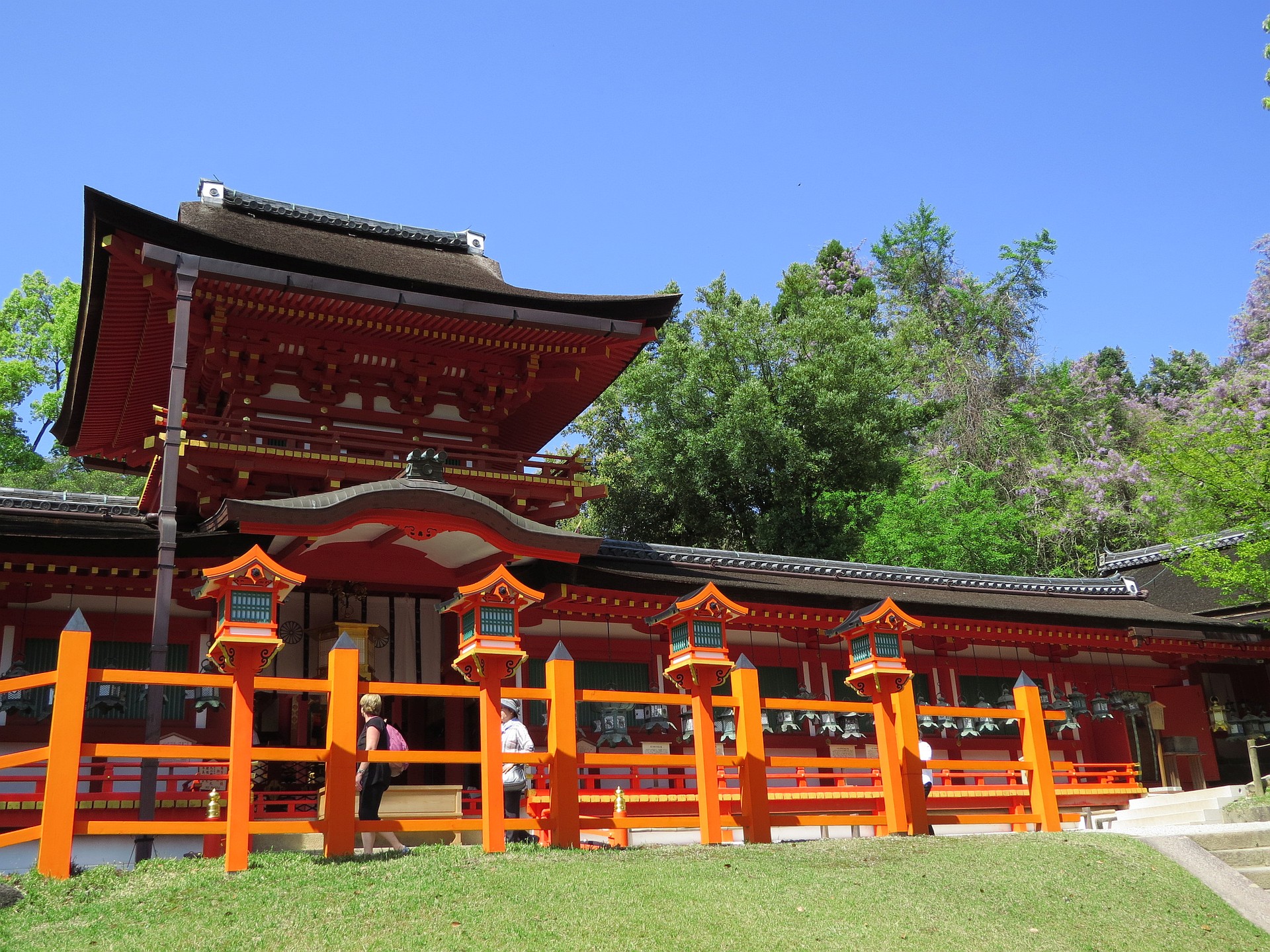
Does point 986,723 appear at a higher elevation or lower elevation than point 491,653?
lower

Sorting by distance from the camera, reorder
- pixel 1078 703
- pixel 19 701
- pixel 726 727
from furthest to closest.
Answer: pixel 1078 703 → pixel 726 727 → pixel 19 701

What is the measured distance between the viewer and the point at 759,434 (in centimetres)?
3494

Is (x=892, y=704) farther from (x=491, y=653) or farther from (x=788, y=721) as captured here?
(x=491, y=653)

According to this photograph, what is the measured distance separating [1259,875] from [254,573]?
1036 centimetres

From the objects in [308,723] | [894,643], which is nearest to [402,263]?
[308,723]

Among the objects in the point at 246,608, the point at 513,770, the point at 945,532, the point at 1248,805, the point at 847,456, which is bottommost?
the point at 1248,805

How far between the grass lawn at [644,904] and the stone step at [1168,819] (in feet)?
25.2

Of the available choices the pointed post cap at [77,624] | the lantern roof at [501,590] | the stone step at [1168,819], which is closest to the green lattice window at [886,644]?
the lantern roof at [501,590]

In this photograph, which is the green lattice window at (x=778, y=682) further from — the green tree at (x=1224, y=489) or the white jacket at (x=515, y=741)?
the green tree at (x=1224, y=489)

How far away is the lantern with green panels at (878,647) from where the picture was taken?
41.2ft

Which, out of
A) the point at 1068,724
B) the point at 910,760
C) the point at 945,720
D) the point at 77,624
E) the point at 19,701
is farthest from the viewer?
the point at 1068,724

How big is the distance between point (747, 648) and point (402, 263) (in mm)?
9390

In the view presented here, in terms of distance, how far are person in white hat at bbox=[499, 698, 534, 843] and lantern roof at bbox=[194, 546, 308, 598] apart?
2.86 m

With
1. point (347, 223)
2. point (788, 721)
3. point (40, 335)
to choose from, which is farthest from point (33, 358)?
point (788, 721)
